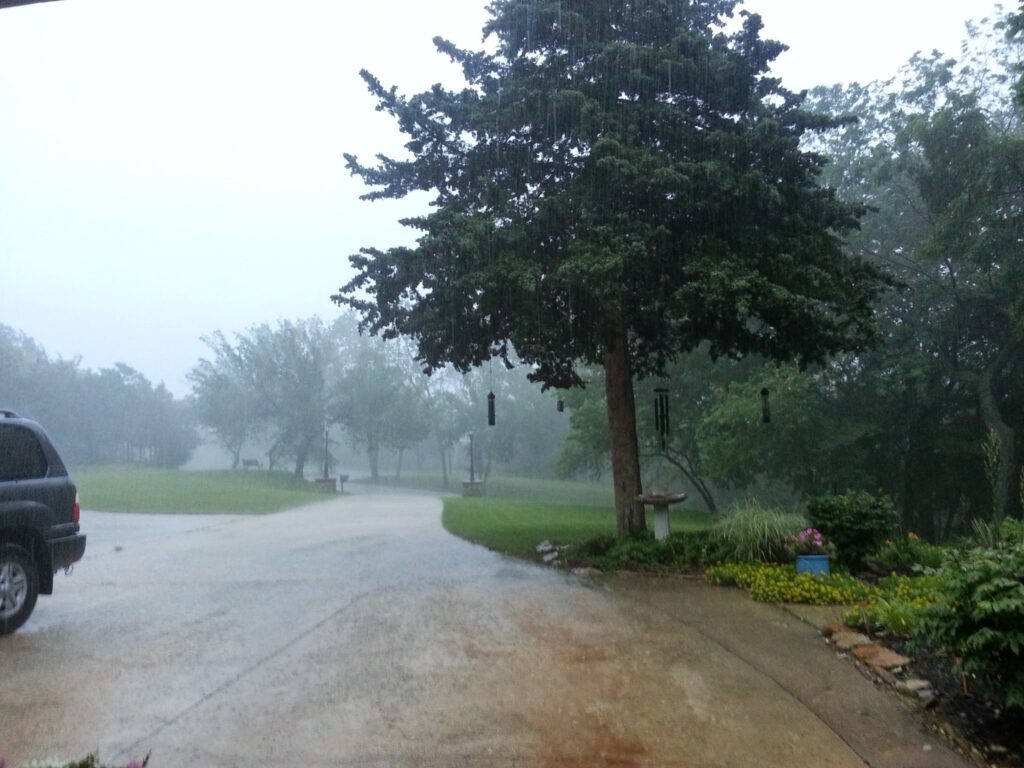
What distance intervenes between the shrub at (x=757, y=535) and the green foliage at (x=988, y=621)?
16.3 ft

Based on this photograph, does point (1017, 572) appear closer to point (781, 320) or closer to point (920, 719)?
point (920, 719)

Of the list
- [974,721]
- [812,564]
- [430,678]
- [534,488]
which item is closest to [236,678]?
[430,678]

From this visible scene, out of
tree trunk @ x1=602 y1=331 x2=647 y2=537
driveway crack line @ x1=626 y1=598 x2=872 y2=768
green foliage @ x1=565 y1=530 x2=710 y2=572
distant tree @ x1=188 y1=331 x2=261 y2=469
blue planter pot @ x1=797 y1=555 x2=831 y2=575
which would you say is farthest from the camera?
distant tree @ x1=188 y1=331 x2=261 y2=469

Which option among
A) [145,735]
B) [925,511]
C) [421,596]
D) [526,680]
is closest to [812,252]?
[421,596]

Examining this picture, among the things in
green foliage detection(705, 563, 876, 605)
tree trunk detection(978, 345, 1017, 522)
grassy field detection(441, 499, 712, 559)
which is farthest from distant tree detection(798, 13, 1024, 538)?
green foliage detection(705, 563, 876, 605)

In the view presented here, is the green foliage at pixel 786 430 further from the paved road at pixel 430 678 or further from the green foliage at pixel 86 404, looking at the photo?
the green foliage at pixel 86 404

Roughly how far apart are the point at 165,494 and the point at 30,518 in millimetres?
12764

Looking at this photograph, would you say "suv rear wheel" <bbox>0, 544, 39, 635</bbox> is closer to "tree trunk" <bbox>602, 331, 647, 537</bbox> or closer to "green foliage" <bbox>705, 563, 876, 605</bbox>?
"green foliage" <bbox>705, 563, 876, 605</bbox>

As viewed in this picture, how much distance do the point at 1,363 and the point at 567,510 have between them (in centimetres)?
1466

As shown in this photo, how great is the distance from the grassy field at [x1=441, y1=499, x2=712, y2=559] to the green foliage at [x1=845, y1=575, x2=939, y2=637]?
15.9ft

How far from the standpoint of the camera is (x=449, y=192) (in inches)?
479

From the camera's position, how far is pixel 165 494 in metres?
18.7

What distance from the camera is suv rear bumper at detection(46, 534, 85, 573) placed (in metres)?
6.88

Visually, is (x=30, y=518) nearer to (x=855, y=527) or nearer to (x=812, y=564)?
(x=812, y=564)
